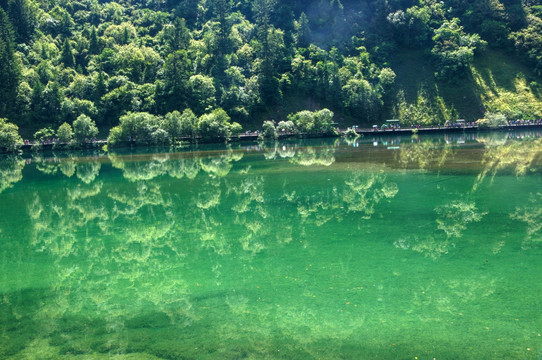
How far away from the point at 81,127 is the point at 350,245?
253 feet

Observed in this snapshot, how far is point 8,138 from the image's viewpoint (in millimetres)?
76938

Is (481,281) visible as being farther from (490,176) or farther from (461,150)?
(461,150)

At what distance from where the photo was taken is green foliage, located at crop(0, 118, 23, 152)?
A: 251ft

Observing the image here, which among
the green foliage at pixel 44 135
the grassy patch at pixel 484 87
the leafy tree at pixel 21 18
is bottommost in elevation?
the green foliage at pixel 44 135

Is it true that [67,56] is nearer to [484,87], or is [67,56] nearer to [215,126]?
[215,126]

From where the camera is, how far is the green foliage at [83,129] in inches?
3223

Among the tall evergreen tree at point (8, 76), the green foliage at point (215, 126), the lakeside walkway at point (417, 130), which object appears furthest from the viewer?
the tall evergreen tree at point (8, 76)

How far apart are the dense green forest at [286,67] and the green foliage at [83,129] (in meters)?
0.43

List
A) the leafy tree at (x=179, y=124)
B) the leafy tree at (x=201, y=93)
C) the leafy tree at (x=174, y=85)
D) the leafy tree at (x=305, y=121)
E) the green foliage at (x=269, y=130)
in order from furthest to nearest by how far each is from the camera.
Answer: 1. the leafy tree at (x=174, y=85)
2. the leafy tree at (x=201, y=93)
3. the leafy tree at (x=305, y=121)
4. the green foliage at (x=269, y=130)
5. the leafy tree at (x=179, y=124)

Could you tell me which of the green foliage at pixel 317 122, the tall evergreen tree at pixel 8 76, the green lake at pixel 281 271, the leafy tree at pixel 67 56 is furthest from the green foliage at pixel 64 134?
the green lake at pixel 281 271

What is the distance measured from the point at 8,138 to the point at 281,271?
79.7 metres

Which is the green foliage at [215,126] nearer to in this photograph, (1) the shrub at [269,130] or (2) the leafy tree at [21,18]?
(1) the shrub at [269,130]

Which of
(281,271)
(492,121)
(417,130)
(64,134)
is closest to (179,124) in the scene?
(64,134)

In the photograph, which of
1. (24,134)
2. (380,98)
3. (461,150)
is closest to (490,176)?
(461,150)
